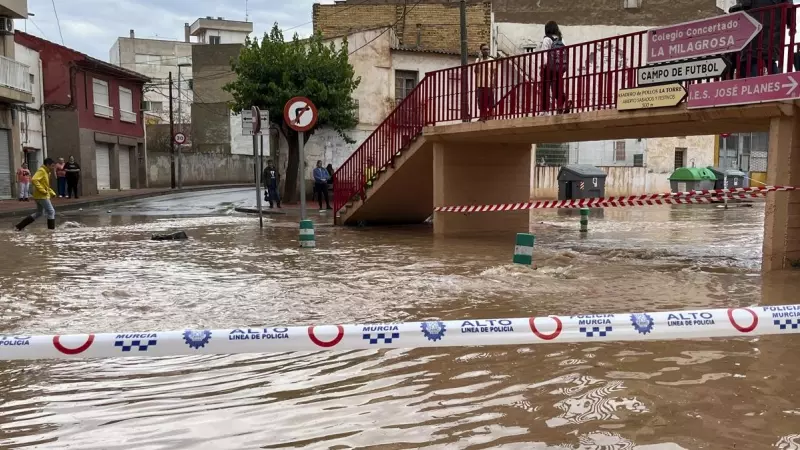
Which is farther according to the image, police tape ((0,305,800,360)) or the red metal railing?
the red metal railing

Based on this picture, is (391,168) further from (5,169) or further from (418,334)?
(5,169)

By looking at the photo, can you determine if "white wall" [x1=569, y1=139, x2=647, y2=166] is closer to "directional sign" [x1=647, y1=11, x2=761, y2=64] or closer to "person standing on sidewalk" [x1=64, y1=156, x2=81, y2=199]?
"directional sign" [x1=647, y1=11, x2=761, y2=64]

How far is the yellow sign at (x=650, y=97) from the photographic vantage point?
26.5 feet

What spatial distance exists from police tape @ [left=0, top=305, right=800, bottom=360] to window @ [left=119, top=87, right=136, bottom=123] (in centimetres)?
3193

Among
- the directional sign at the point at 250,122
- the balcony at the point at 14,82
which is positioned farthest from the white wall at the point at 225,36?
the directional sign at the point at 250,122

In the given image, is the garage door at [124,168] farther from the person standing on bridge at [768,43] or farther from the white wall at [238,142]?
the person standing on bridge at [768,43]

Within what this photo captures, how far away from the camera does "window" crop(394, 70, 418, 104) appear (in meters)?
26.9

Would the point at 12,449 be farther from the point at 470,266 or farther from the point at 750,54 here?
the point at 750,54

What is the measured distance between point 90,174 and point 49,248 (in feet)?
63.7

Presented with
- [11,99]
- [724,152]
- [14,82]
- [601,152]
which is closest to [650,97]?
[601,152]

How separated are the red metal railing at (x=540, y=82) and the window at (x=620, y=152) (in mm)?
18235

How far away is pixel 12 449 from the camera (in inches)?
119

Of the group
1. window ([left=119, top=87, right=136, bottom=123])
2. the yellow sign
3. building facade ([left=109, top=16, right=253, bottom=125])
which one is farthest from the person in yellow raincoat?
building facade ([left=109, top=16, right=253, bottom=125])

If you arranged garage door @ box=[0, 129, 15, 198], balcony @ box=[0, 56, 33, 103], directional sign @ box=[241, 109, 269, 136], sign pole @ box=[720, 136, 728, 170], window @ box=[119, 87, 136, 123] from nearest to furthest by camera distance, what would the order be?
directional sign @ box=[241, 109, 269, 136]
balcony @ box=[0, 56, 33, 103]
garage door @ box=[0, 129, 15, 198]
sign pole @ box=[720, 136, 728, 170]
window @ box=[119, 87, 136, 123]
